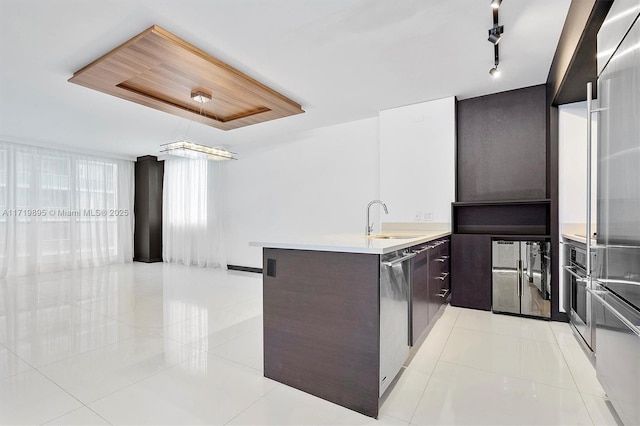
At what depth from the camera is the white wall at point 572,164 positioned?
114 inches

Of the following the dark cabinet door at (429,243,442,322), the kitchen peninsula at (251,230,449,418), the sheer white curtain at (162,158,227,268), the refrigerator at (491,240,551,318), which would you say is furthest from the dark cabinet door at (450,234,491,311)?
the sheer white curtain at (162,158,227,268)

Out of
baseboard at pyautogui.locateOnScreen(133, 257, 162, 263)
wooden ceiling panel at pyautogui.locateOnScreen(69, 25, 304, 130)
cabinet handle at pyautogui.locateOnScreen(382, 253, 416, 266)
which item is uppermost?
wooden ceiling panel at pyautogui.locateOnScreen(69, 25, 304, 130)

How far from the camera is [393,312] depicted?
5.84 feet

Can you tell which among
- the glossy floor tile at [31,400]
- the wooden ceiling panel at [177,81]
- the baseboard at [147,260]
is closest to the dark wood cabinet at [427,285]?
the glossy floor tile at [31,400]

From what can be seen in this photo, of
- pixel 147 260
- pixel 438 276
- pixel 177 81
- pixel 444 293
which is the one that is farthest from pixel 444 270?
pixel 147 260

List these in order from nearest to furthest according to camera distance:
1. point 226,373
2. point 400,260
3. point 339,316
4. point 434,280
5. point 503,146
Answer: point 339,316 < point 400,260 < point 226,373 < point 434,280 < point 503,146

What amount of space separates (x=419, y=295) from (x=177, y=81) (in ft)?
10.2

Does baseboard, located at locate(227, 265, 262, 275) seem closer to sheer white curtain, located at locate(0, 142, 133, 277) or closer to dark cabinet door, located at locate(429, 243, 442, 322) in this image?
sheer white curtain, located at locate(0, 142, 133, 277)

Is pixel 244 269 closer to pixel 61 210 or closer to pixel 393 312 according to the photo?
pixel 61 210

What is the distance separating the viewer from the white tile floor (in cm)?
161

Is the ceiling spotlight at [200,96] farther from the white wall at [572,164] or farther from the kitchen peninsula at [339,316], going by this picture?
the white wall at [572,164]

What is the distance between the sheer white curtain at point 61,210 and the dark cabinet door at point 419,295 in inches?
278

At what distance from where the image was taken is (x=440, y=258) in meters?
3.00

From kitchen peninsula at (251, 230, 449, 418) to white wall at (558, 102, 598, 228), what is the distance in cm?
203
